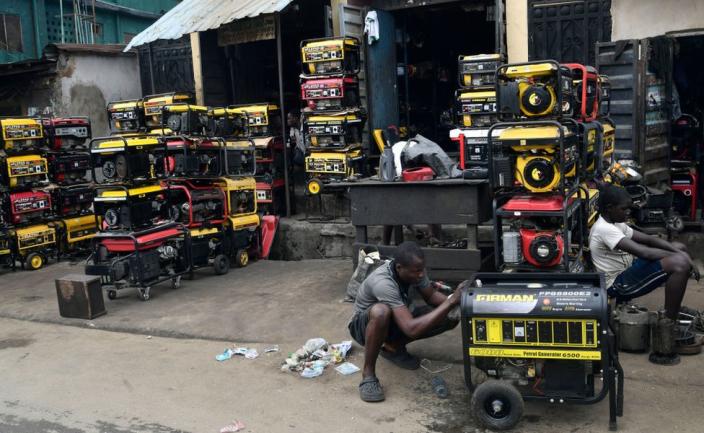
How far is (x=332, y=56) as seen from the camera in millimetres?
10609

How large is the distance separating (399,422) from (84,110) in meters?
12.1

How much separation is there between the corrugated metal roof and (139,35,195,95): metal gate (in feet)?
4.22

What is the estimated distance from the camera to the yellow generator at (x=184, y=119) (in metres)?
10.4

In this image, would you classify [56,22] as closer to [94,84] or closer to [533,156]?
[94,84]

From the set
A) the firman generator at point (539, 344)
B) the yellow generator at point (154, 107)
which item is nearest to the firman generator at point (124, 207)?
the yellow generator at point (154, 107)

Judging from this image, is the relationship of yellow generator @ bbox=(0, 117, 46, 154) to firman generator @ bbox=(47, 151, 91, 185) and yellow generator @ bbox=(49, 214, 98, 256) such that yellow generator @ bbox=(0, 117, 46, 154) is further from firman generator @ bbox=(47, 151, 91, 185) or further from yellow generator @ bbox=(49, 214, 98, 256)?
yellow generator @ bbox=(49, 214, 98, 256)

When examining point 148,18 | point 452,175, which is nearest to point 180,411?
point 452,175

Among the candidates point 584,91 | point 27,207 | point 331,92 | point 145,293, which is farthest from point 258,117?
point 584,91

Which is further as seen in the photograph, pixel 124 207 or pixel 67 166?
pixel 67 166

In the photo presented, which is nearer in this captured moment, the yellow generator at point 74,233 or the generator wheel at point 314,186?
the generator wheel at point 314,186

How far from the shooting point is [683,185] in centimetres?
890

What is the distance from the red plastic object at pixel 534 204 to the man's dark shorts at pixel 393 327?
1.30 metres

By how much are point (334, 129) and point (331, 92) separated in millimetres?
589

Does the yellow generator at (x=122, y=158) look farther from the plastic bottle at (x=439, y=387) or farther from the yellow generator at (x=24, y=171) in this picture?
the plastic bottle at (x=439, y=387)
